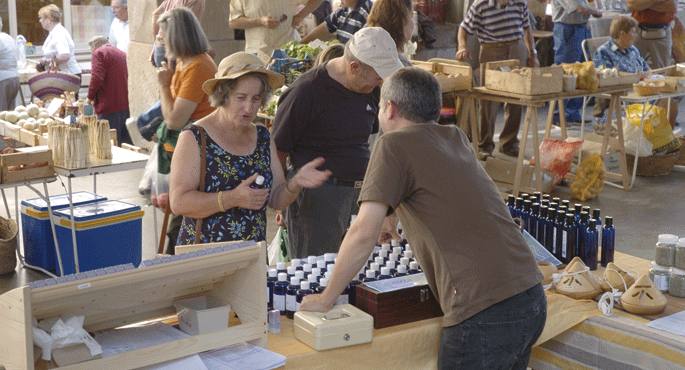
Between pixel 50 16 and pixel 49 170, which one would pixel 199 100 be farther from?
pixel 50 16

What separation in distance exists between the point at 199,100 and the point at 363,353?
2.76 m

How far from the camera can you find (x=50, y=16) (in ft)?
36.0

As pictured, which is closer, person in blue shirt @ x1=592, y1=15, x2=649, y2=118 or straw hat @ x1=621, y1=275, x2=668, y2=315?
straw hat @ x1=621, y1=275, x2=668, y2=315

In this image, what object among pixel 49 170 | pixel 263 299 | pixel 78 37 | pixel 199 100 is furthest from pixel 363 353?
pixel 78 37

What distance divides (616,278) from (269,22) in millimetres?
5120

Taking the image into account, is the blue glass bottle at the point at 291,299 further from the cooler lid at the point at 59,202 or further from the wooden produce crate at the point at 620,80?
the wooden produce crate at the point at 620,80

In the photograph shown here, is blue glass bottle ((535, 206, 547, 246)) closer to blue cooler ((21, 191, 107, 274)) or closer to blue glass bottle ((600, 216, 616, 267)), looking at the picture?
blue glass bottle ((600, 216, 616, 267))

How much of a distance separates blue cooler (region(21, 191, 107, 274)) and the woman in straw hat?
2.54 meters

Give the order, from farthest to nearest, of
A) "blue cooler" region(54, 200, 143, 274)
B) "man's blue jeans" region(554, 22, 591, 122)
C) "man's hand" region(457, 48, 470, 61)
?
"man's blue jeans" region(554, 22, 591, 122)
"man's hand" region(457, 48, 470, 61)
"blue cooler" region(54, 200, 143, 274)

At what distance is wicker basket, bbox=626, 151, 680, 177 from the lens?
8797 mm

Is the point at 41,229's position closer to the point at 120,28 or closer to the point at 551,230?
the point at 551,230

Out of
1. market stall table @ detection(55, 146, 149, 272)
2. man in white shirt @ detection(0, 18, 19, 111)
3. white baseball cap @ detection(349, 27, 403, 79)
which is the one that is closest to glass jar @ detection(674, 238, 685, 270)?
white baseball cap @ detection(349, 27, 403, 79)

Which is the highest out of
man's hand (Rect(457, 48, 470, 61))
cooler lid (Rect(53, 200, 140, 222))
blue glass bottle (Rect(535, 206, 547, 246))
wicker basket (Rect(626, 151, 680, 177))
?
man's hand (Rect(457, 48, 470, 61))

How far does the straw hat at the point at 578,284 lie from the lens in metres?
3.50
